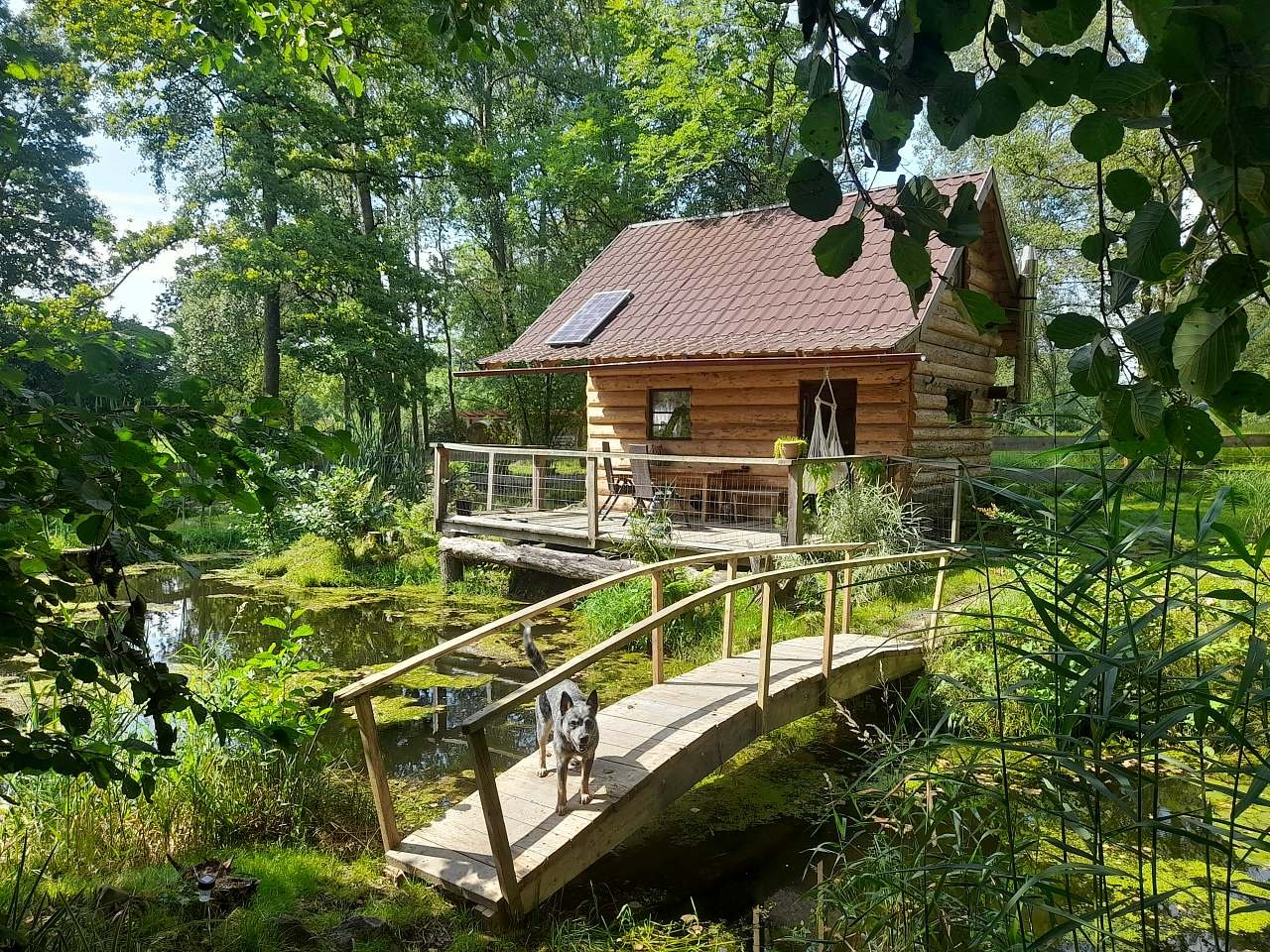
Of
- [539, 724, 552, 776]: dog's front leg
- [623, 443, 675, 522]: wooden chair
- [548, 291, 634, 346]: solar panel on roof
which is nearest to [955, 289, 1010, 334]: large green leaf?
[539, 724, 552, 776]: dog's front leg

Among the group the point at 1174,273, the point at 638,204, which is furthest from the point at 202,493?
the point at 638,204

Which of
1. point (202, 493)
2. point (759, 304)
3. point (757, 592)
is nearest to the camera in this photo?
point (202, 493)

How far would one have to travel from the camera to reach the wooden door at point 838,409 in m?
11.1

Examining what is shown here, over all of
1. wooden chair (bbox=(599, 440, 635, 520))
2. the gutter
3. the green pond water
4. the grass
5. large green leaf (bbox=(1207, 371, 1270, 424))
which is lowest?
the green pond water

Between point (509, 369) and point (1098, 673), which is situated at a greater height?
point (509, 369)

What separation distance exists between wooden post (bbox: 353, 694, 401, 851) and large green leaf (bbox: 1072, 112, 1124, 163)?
3746mm

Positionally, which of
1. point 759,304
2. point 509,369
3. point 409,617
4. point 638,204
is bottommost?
point 409,617

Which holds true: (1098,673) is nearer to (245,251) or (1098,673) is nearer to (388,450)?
(388,450)

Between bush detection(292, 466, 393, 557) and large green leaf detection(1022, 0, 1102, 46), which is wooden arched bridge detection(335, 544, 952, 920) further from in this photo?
bush detection(292, 466, 393, 557)

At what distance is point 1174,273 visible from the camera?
2.80 ft

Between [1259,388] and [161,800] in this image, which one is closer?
[1259,388]

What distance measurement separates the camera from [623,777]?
4156mm

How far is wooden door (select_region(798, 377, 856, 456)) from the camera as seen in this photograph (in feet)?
36.3

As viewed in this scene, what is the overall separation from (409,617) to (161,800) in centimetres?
593
